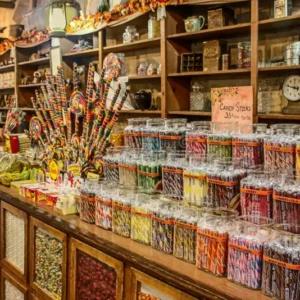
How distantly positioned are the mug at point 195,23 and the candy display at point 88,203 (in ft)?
7.68

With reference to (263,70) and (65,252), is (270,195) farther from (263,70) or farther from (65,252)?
(263,70)

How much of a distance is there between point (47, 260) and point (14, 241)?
47 centimetres

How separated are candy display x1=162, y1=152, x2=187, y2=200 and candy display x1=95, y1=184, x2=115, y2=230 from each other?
240mm

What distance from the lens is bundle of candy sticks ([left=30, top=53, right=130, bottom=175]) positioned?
2324 millimetres

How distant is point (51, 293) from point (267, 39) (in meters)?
2.68

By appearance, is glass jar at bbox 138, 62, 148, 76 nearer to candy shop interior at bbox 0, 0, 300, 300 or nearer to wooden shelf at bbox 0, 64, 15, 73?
candy shop interior at bbox 0, 0, 300, 300

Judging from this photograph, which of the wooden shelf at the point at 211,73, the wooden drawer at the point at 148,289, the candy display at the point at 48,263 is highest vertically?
the wooden shelf at the point at 211,73

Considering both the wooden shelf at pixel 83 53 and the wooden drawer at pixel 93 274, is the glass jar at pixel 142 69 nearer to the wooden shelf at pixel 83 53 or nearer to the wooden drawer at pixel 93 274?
the wooden shelf at pixel 83 53

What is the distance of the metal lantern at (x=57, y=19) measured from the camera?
490 centimetres

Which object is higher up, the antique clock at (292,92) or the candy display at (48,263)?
the antique clock at (292,92)

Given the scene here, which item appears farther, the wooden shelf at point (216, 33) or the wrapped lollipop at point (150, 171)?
the wooden shelf at point (216, 33)

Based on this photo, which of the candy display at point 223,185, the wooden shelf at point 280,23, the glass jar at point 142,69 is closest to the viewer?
the candy display at point 223,185

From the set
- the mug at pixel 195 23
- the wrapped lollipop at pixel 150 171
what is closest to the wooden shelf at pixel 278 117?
the mug at pixel 195 23

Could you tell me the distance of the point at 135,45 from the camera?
14.7 ft
